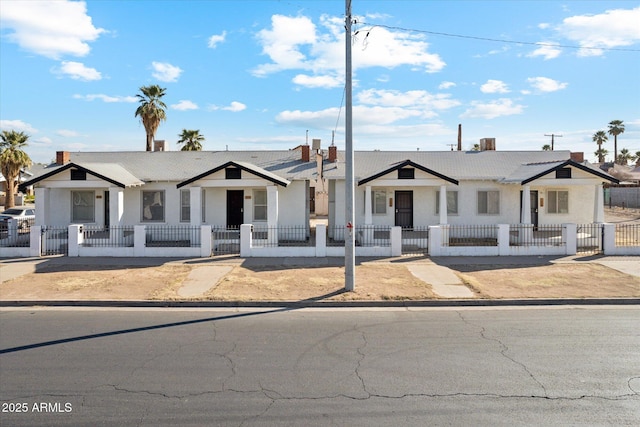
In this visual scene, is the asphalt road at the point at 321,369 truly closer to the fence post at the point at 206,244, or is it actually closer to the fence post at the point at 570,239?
the fence post at the point at 206,244

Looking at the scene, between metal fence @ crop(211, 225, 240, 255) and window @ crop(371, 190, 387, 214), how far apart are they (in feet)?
22.7

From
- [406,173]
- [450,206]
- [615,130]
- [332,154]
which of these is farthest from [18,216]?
[615,130]

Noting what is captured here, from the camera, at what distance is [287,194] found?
22641 millimetres

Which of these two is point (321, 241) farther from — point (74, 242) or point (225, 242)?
point (74, 242)

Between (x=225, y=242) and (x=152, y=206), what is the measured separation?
5372mm

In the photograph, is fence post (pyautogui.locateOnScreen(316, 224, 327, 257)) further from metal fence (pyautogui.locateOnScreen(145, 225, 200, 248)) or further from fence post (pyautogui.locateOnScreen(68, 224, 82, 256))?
fence post (pyautogui.locateOnScreen(68, 224, 82, 256))

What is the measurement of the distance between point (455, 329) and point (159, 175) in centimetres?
1756

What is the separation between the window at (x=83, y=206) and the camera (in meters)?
22.9

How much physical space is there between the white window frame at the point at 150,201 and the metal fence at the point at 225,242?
3.72 metres

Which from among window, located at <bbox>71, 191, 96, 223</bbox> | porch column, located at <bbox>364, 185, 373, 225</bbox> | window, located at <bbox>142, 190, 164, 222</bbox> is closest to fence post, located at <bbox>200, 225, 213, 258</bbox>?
window, located at <bbox>142, 190, 164, 222</bbox>

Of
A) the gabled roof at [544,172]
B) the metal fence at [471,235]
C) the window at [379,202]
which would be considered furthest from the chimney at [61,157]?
the gabled roof at [544,172]

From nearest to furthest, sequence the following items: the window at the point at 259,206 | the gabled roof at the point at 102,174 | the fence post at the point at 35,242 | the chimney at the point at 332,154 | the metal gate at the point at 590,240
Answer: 1. the fence post at the point at 35,242
2. the metal gate at the point at 590,240
3. the gabled roof at the point at 102,174
4. the window at the point at 259,206
5. the chimney at the point at 332,154

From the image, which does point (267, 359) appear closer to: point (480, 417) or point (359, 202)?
point (480, 417)

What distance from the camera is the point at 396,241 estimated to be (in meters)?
18.1
